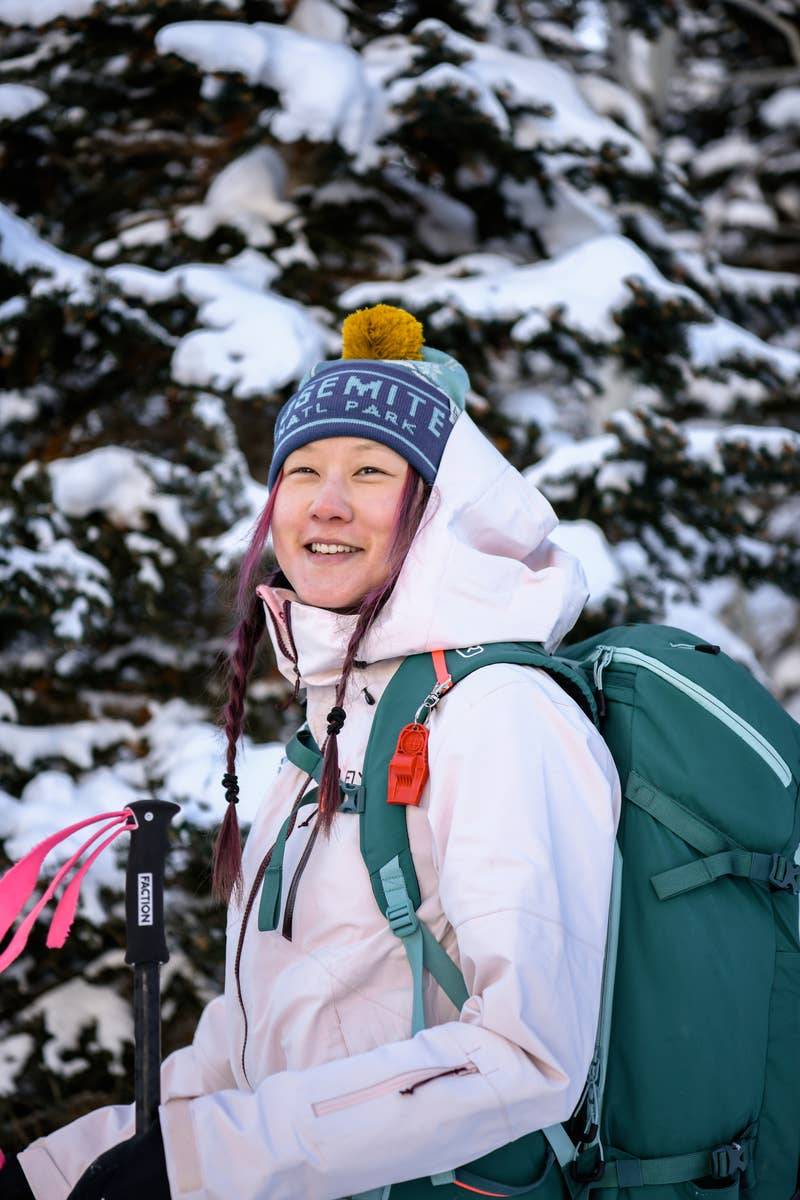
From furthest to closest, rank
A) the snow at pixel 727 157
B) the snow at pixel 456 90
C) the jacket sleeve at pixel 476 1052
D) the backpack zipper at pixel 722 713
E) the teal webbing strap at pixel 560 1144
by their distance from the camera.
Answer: the snow at pixel 727 157 < the snow at pixel 456 90 < the backpack zipper at pixel 722 713 < the teal webbing strap at pixel 560 1144 < the jacket sleeve at pixel 476 1052

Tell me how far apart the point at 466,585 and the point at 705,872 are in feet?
1.99

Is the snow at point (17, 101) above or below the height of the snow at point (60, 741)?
above

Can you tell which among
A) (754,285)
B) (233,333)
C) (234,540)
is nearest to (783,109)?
(754,285)

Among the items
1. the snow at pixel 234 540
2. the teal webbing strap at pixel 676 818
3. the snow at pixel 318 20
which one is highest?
the snow at pixel 318 20

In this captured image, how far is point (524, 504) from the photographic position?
6.33ft

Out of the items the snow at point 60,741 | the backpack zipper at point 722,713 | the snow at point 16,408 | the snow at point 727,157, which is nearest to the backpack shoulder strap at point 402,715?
the backpack zipper at point 722,713

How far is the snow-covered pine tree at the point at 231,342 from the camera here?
14.7 ft

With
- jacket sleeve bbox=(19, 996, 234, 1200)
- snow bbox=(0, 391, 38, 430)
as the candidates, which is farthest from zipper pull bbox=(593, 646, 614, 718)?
snow bbox=(0, 391, 38, 430)

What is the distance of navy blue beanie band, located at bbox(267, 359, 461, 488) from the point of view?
1.95 metres

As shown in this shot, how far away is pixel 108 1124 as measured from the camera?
5.91ft

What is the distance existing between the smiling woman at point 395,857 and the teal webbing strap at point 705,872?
150 millimetres

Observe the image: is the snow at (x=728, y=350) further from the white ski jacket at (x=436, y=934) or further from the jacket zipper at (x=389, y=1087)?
the jacket zipper at (x=389, y=1087)

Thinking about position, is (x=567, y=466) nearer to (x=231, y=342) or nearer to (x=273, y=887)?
(x=231, y=342)

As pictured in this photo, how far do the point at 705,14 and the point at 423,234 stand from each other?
5151 millimetres
